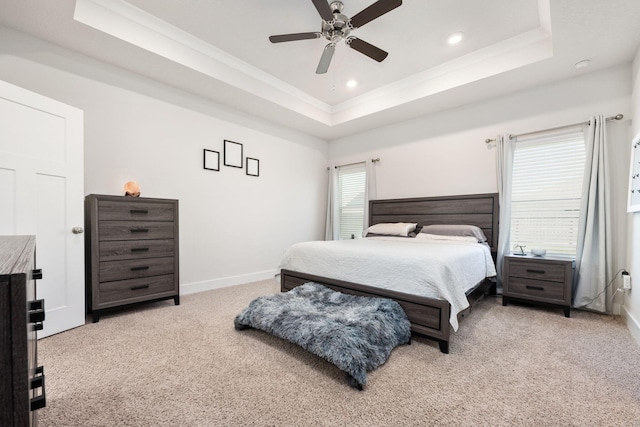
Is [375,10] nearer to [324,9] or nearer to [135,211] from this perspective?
[324,9]

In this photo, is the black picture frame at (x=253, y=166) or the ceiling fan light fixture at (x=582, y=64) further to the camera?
the black picture frame at (x=253, y=166)

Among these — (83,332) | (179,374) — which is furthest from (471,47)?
(83,332)

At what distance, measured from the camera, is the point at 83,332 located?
7.52 feet

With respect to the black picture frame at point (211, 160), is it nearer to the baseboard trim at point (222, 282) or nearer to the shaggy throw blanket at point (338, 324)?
the baseboard trim at point (222, 282)

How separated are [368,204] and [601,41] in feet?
10.3

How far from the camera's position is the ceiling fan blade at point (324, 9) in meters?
2.01

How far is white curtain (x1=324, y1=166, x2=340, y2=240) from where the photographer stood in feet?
16.9

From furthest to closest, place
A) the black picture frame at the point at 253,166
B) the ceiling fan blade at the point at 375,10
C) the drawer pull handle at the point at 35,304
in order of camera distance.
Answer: the black picture frame at the point at 253,166 → the ceiling fan blade at the point at 375,10 → the drawer pull handle at the point at 35,304

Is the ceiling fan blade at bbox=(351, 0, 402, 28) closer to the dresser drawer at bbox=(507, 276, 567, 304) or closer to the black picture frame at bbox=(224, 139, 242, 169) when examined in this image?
the black picture frame at bbox=(224, 139, 242, 169)

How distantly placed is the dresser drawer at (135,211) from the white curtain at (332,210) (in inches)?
111

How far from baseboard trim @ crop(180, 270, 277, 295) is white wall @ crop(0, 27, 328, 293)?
1 centimetres

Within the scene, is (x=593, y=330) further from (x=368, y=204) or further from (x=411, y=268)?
(x=368, y=204)

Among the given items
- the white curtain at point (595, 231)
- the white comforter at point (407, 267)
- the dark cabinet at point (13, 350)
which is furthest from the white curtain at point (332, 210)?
the dark cabinet at point (13, 350)

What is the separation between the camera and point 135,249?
2736 millimetres
